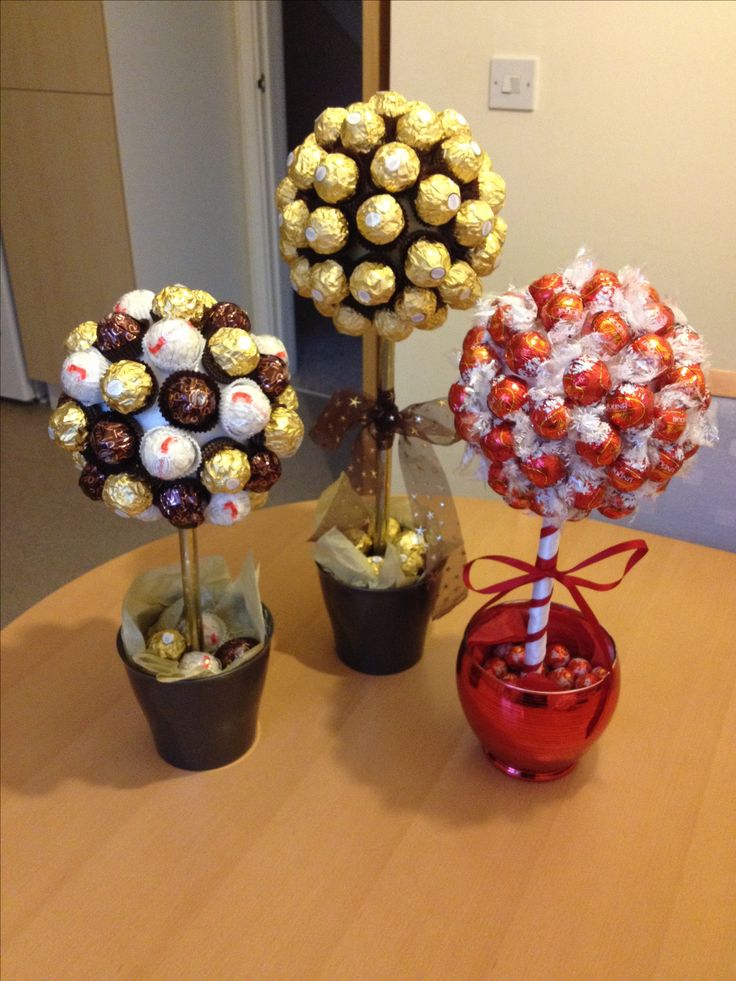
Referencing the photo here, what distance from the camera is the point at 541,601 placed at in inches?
29.9

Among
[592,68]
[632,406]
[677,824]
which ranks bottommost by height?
[677,824]

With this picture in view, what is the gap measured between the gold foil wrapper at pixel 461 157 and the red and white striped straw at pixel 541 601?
12.9 inches

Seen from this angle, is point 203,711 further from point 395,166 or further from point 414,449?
point 395,166

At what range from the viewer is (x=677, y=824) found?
0.76 m

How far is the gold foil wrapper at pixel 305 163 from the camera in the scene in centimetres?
77

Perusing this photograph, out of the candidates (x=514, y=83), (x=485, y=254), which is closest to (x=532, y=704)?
(x=485, y=254)

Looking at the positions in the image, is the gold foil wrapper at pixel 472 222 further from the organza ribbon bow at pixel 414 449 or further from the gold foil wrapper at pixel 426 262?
the organza ribbon bow at pixel 414 449

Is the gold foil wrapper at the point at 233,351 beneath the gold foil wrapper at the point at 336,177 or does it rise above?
beneath

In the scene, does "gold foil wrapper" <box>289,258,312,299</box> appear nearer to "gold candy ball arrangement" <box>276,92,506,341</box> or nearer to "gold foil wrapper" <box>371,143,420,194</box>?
"gold candy ball arrangement" <box>276,92,506,341</box>

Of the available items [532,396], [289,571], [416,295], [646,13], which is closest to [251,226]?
[646,13]

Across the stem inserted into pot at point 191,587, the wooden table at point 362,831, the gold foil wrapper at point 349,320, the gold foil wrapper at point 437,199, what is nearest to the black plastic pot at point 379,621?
the wooden table at point 362,831

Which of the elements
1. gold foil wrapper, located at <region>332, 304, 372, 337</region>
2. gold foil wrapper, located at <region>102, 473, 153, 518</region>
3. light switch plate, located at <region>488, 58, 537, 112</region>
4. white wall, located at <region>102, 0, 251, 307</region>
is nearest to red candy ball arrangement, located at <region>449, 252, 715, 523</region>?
gold foil wrapper, located at <region>332, 304, 372, 337</region>

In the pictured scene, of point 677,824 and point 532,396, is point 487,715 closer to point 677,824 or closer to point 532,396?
point 677,824

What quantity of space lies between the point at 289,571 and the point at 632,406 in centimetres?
60
